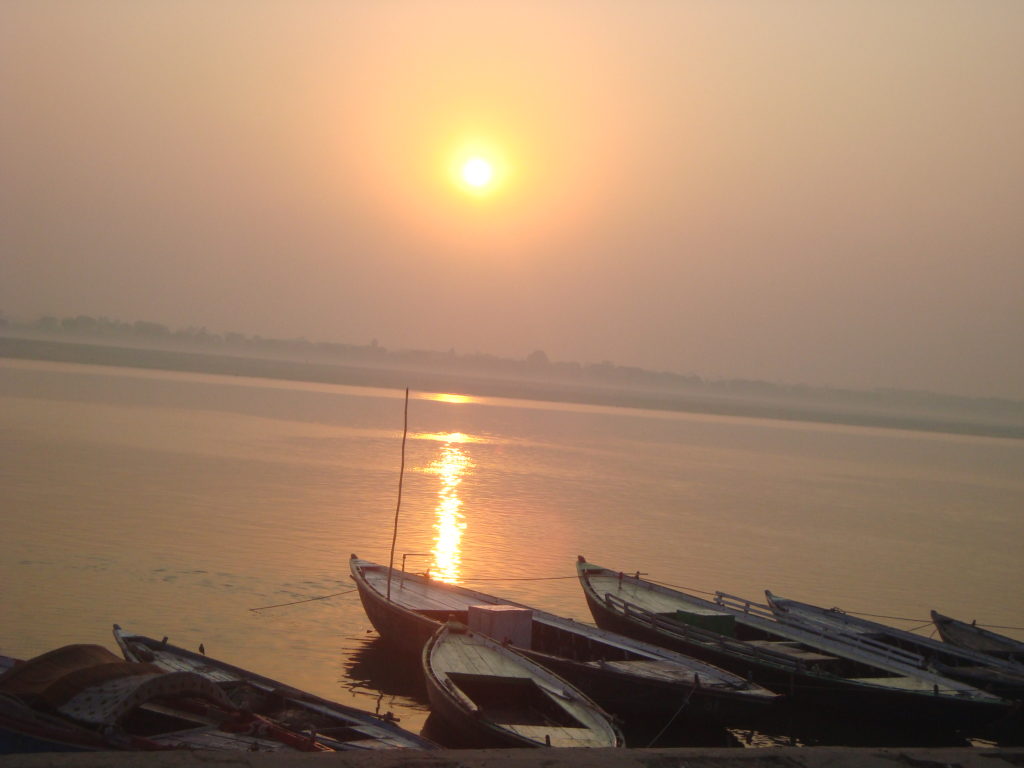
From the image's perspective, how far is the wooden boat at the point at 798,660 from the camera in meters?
12.3

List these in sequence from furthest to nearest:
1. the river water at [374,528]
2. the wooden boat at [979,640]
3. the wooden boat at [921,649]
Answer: the river water at [374,528], the wooden boat at [979,640], the wooden boat at [921,649]

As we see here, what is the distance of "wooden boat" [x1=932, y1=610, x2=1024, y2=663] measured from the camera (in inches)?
579

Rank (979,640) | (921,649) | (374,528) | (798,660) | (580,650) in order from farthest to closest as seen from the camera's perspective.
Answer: (374,528)
(979,640)
(921,649)
(580,650)
(798,660)

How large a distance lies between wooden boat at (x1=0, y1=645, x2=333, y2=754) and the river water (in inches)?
160

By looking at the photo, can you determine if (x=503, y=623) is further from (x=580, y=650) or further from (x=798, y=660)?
(x=798, y=660)

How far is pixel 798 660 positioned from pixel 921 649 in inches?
114

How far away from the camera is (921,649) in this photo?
1475cm

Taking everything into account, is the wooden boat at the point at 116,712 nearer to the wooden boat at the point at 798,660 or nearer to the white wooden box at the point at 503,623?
the white wooden box at the point at 503,623

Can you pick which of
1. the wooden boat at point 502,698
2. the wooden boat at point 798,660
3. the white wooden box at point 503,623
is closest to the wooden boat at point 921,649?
the wooden boat at point 798,660

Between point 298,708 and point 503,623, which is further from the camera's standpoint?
point 503,623

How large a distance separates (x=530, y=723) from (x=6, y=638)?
7.44 metres

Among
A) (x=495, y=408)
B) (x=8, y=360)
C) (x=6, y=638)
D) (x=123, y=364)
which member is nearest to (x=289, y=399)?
(x=495, y=408)

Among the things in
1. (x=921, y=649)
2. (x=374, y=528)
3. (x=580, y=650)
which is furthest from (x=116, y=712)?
(x=374, y=528)

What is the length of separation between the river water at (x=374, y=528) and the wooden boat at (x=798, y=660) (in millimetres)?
2459
